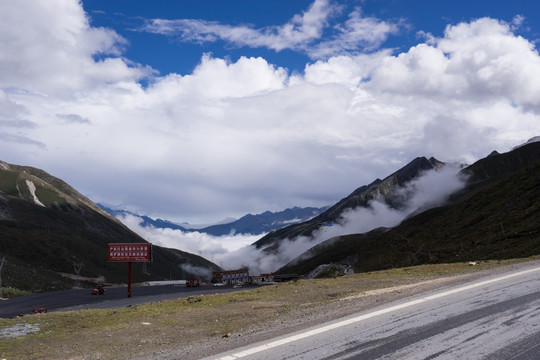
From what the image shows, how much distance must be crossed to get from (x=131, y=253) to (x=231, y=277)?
275 ft

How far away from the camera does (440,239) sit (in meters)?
171

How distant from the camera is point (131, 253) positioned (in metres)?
77.2

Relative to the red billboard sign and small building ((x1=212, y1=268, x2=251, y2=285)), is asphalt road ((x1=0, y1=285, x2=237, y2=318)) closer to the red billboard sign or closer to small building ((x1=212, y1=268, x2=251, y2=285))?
the red billboard sign

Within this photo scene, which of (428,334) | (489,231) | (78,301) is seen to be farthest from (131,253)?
(489,231)

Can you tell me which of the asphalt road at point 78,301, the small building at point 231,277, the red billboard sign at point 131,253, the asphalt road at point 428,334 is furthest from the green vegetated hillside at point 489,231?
the asphalt road at point 428,334

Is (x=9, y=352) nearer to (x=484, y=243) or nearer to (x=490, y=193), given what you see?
(x=484, y=243)

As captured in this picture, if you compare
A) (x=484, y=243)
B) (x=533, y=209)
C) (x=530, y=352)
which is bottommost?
(x=530, y=352)

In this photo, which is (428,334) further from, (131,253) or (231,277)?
(231,277)

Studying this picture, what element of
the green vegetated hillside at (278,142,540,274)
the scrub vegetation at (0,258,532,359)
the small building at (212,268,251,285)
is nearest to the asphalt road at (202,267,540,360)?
the scrub vegetation at (0,258,532,359)

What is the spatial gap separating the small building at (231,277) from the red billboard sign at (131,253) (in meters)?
79.1

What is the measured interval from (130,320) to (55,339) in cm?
416

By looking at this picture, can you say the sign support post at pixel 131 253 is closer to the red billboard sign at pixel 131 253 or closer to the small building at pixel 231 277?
the red billboard sign at pixel 131 253

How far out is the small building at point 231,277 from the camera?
15538 cm

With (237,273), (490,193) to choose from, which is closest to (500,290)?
(237,273)
